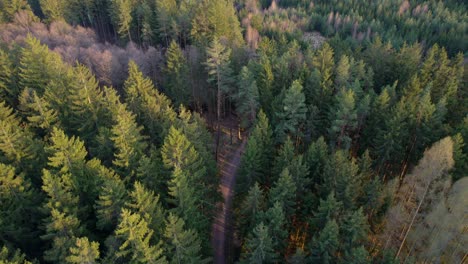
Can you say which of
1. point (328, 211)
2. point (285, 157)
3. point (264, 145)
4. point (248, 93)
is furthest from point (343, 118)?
point (328, 211)

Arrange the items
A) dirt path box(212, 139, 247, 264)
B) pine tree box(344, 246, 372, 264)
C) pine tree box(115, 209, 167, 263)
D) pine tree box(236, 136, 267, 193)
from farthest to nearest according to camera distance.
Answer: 1. dirt path box(212, 139, 247, 264)
2. pine tree box(236, 136, 267, 193)
3. pine tree box(344, 246, 372, 264)
4. pine tree box(115, 209, 167, 263)

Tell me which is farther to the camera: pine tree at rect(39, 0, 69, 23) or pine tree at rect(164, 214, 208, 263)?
pine tree at rect(39, 0, 69, 23)

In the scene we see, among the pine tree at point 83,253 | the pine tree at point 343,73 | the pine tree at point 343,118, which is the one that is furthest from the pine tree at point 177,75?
the pine tree at point 83,253

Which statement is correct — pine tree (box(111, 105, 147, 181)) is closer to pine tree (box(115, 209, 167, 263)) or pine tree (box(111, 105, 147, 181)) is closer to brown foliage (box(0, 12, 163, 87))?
pine tree (box(115, 209, 167, 263))

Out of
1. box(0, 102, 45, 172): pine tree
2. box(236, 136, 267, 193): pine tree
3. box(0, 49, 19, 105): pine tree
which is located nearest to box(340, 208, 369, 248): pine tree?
box(236, 136, 267, 193): pine tree

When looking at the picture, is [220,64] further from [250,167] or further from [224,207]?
[224,207]

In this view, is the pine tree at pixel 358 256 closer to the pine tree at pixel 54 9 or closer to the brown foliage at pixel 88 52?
the brown foliage at pixel 88 52

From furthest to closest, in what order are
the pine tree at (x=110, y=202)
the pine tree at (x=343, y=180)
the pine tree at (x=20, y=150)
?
the pine tree at (x=343, y=180)
the pine tree at (x=20, y=150)
the pine tree at (x=110, y=202)
